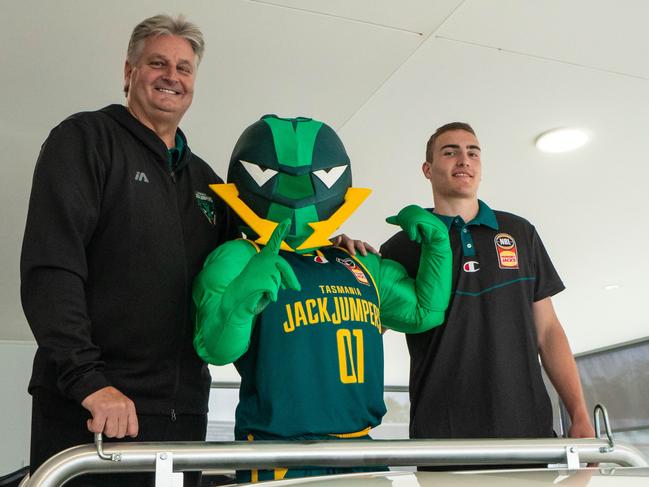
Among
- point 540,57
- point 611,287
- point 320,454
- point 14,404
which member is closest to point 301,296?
point 320,454

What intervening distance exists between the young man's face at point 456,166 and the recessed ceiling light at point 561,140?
1195 mm

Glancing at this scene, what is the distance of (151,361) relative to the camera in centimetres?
151

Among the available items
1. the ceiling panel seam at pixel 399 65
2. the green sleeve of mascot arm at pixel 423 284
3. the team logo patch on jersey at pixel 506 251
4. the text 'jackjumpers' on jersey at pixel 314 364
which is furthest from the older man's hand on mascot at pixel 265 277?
the ceiling panel seam at pixel 399 65

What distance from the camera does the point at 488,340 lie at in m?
1.89

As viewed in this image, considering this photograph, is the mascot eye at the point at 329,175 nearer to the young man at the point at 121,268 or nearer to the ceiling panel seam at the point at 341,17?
the young man at the point at 121,268

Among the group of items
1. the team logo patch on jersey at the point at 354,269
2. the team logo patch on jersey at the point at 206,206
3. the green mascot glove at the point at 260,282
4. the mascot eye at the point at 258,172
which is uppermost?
the mascot eye at the point at 258,172

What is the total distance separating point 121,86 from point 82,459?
1962 mm

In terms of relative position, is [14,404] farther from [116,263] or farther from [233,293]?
[233,293]

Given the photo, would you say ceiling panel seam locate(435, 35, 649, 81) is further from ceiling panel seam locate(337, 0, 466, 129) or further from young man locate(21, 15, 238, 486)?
young man locate(21, 15, 238, 486)

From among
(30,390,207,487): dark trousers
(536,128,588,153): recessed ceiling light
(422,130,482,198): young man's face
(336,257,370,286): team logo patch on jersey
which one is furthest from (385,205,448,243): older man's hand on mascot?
(536,128,588,153): recessed ceiling light

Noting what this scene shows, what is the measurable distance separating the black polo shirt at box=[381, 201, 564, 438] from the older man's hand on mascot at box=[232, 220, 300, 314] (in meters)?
0.65

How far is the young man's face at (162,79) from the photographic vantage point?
1.71 meters

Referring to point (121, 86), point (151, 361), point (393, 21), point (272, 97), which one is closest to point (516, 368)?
point (151, 361)

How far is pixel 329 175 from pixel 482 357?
1.96 feet
